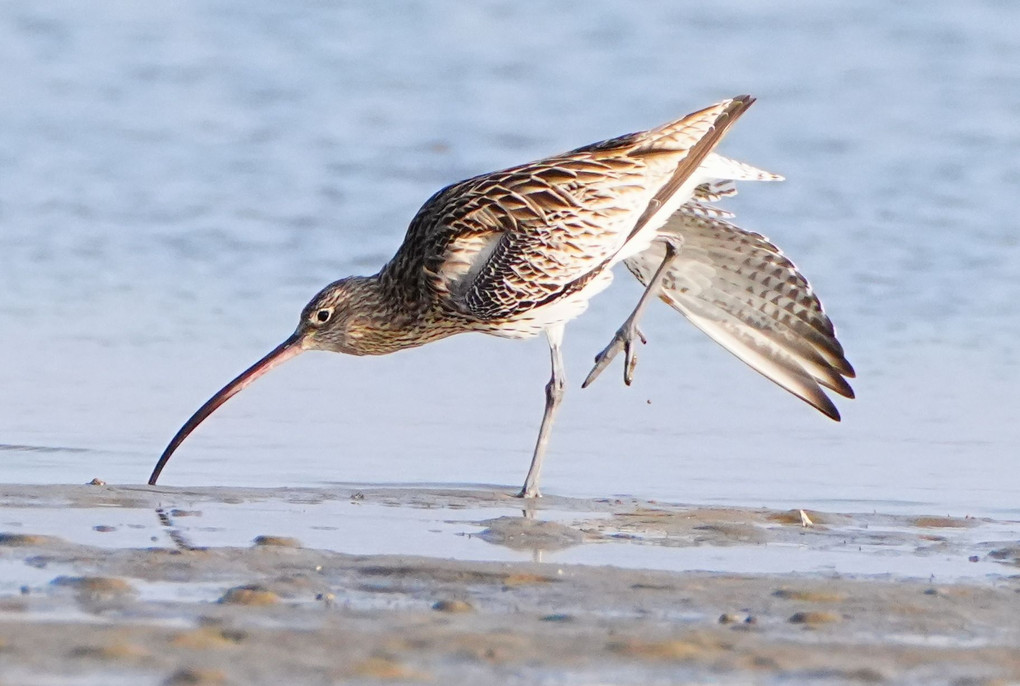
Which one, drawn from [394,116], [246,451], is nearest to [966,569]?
[246,451]

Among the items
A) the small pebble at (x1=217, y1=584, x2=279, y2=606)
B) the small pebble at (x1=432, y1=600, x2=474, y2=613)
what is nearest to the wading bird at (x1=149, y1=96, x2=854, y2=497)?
the small pebble at (x1=432, y1=600, x2=474, y2=613)

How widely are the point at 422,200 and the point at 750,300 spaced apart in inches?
190

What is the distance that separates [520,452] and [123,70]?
30.1 feet

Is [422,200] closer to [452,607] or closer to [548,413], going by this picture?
[548,413]

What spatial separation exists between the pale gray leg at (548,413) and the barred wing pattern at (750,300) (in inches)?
35.9

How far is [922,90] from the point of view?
53.0 feet

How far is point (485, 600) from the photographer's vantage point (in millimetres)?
5660

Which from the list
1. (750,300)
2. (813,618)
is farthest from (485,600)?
(750,300)

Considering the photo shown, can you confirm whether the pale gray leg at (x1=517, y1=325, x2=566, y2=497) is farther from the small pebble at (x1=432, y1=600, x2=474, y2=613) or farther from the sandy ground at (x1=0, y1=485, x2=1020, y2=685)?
the small pebble at (x1=432, y1=600, x2=474, y2=613)

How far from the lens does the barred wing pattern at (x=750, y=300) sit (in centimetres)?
918

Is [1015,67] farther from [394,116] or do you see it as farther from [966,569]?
[966,569]

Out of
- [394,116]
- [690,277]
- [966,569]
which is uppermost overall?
[394,116]

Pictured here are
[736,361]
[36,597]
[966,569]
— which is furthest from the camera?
[736,361]

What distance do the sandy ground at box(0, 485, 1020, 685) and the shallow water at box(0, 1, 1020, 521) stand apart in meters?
0.87
